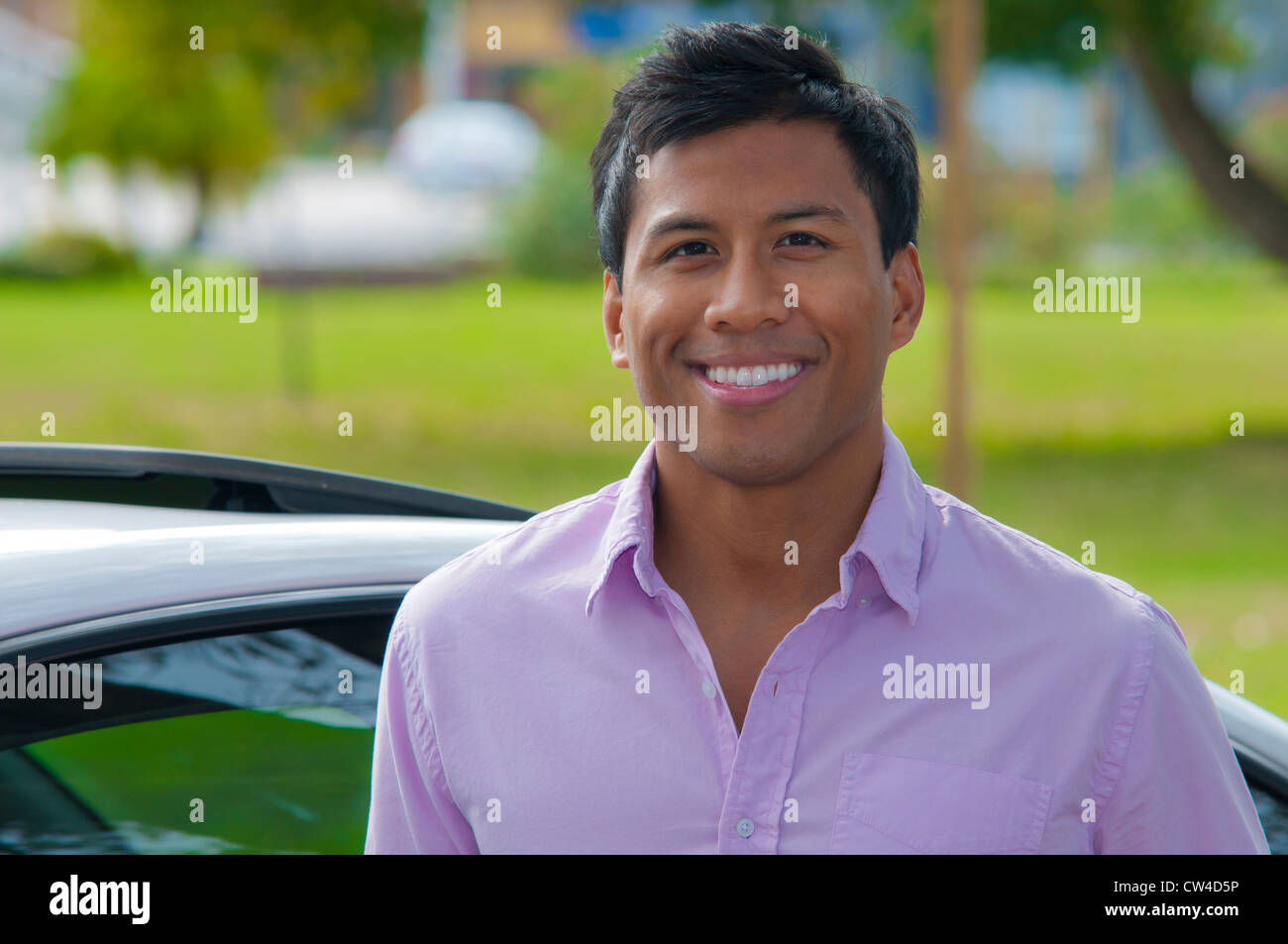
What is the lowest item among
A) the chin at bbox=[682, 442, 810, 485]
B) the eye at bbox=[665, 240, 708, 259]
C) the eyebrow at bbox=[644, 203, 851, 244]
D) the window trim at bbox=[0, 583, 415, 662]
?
the window trim at bbox=[0, 583, 415, 662]

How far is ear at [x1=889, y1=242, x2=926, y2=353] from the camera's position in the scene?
77.0 inches

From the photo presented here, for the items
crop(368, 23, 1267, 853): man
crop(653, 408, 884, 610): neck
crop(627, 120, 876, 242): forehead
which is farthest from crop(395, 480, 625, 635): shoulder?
crop(627, 120, 876, 242): forehead

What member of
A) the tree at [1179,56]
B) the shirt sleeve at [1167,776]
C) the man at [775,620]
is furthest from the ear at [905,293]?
the tree at [1179,56]

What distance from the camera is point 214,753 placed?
2.18 metres

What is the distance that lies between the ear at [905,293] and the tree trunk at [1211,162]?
34.0 feet

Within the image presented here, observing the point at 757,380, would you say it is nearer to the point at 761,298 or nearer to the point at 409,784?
the point at 761,298

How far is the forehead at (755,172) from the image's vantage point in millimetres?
1819

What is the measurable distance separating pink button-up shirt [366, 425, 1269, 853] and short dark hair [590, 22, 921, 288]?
340mm

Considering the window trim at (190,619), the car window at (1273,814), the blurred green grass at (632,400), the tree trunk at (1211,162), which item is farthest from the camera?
the tree trunk at (1211,162)

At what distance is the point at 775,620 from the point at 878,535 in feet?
0.50

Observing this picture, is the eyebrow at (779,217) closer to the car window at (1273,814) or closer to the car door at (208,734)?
the car door at (208,734)

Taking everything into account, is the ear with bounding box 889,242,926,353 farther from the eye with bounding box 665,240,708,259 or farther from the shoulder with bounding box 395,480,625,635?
the shoulder with bounding box 395,480,625,635
